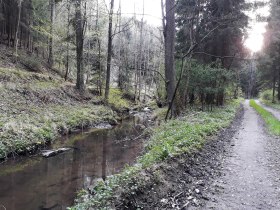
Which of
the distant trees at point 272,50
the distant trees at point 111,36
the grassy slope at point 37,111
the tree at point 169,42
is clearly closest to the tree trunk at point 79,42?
the distant trees at point 111,36

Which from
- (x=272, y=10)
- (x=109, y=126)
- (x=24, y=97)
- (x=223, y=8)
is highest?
(x=272, y=10)

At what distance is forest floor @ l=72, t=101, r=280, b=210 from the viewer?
506 cm

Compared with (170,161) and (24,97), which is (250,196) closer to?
(170,161)

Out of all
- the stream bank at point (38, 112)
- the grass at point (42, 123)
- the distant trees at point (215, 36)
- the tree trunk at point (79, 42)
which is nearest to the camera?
the grass at point (42, 123)

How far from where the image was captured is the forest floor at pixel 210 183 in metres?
5.06

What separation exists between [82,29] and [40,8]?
25.6 ft

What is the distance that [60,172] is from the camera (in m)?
9.18

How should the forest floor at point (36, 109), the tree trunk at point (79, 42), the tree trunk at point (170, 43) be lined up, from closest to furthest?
1. the forest floor at point (36, 109)
2. the tree trunk at point (170, 43)
3. the tree trunk at point (79, 42)

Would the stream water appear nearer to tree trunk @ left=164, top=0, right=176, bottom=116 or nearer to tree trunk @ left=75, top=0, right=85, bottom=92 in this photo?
tree trunk @ left=164, top=0, right=176, bottom=116

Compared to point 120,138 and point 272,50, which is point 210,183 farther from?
point 272,50

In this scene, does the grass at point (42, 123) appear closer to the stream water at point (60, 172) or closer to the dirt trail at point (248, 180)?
the stream water at point (60, 172)

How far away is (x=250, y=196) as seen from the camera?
5484 mm

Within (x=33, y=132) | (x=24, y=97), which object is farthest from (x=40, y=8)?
(x=33, y=132)

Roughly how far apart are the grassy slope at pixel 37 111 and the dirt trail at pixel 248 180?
785cm
